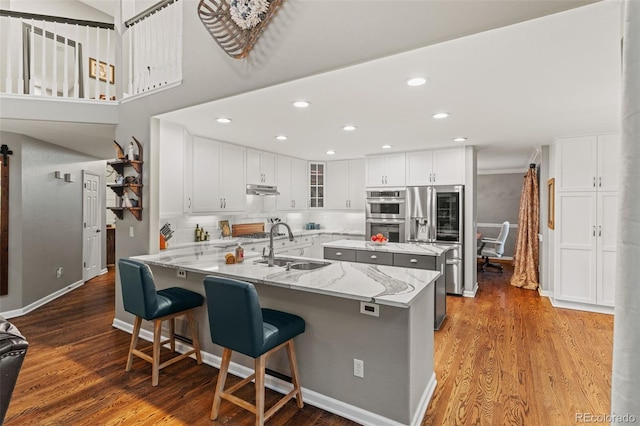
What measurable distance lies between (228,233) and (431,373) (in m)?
3.94

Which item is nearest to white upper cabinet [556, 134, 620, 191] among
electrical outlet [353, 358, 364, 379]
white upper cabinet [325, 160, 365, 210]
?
white upper cabinet [325, 160, 365, 210]

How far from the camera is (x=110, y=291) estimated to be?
545 centimetres

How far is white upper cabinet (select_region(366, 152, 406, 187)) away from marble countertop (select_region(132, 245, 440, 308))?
3219mm

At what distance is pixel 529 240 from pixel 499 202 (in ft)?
10.7

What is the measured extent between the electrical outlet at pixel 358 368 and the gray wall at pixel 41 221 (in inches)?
188

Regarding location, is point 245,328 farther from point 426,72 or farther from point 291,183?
point 291,183

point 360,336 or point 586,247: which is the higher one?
point 586,247

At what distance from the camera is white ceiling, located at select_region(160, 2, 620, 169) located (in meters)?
1.90

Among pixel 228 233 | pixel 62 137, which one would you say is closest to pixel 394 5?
pixel 228 233

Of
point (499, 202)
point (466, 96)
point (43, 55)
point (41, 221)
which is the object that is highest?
point (43, 55)

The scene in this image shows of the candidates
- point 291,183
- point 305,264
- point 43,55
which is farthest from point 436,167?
point 43,55

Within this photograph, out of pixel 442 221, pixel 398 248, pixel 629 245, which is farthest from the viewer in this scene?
pixel 442 221

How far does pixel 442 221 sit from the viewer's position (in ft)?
17.4

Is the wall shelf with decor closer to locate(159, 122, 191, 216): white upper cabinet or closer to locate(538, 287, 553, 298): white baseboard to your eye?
locate(159, 122, 191, 216): white upper cabinet
